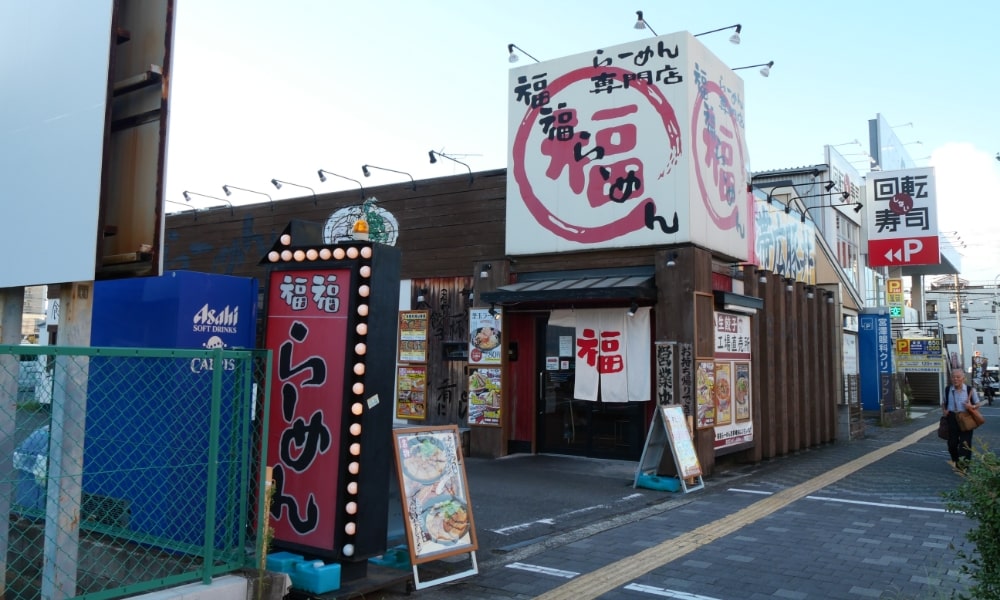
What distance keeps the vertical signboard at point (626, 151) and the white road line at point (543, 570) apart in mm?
6665

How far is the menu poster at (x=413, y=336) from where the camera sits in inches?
588

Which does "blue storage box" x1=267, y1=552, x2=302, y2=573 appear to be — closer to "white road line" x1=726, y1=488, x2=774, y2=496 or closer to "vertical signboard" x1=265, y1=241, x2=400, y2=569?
"vertical signboard" x1=265, y1=241, x2=400, y2=569

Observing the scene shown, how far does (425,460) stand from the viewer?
6.30 m

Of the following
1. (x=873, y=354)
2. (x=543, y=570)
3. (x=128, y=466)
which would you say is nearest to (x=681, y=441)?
(x=543, y=570)

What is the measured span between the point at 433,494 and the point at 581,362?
20.6 ft

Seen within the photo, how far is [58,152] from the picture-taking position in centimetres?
435

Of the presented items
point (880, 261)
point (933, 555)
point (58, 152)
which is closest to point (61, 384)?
point (58, 152)

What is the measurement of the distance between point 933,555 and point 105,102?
7.53 meters

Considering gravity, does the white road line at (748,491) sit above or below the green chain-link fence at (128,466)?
below

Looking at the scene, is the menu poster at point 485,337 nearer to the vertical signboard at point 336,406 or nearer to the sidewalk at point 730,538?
the sidewalk at point 730,538

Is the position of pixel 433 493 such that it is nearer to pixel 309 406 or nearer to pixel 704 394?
pixel 309 406

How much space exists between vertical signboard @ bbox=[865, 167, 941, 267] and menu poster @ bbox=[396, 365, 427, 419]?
18.6 meters

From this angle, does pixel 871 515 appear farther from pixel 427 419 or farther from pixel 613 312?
pixel 427 419

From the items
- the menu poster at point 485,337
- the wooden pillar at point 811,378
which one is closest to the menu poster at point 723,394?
the menu poster at point 485,337
